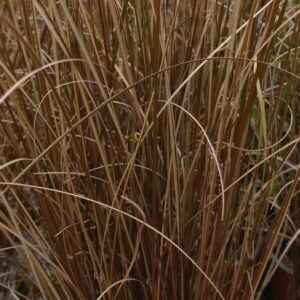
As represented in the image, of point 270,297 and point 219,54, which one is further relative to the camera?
point 270,297

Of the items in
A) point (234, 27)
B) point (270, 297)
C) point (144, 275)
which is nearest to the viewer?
point (234, 27)

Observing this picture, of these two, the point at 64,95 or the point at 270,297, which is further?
the point at 270,297

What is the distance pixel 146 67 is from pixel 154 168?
0.13 m

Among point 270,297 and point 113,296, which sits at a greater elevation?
point 113,296

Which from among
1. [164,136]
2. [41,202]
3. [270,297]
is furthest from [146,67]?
[270,297]

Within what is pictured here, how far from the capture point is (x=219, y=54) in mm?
763

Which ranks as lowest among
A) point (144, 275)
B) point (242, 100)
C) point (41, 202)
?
point (144, 275)

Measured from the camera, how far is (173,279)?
63 cm

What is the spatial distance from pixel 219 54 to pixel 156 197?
0.84ft

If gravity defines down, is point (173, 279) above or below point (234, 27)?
below

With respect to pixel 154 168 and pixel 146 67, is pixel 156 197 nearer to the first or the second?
pixel 154 168

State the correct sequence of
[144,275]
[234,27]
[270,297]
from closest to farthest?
[234,27]
[144,275]
[270,297]

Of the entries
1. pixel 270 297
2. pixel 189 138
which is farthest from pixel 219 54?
pixel 270 297

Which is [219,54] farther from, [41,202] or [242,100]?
[41,202]
